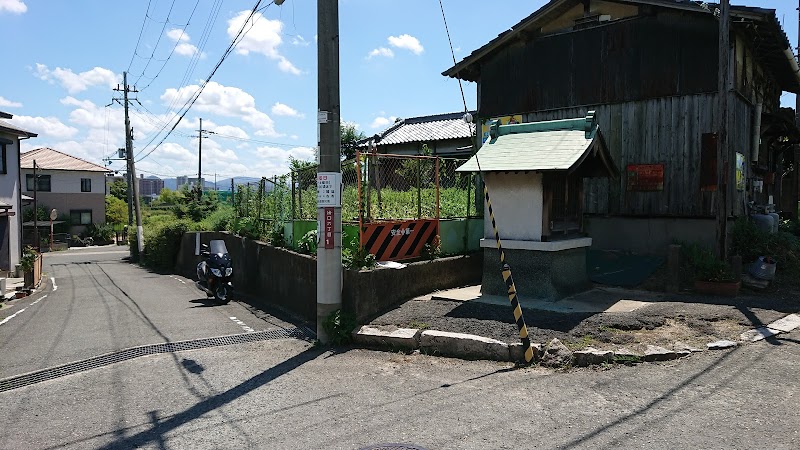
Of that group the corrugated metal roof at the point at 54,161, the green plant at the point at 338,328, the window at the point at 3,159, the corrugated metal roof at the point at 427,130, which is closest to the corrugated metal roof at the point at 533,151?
the green plant at the point at 338,328

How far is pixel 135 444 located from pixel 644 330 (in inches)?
231

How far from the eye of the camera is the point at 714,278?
8.62 m

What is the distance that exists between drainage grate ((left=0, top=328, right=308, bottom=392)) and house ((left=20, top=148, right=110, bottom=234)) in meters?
41.8

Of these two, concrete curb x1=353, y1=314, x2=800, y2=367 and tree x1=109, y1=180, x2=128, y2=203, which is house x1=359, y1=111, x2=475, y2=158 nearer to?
concrete curb x1=353, y1=314, x2=800, y2=367

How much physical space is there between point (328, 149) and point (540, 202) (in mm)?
3401

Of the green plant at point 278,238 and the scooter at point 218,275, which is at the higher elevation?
the green plant at point 278,238

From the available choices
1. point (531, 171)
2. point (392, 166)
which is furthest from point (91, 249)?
point (531, 171)

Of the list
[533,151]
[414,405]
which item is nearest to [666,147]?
[533,151]

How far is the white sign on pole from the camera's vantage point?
7492 mm

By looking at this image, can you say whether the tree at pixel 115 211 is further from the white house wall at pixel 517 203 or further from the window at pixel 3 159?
the white house wall at pixel 517 203

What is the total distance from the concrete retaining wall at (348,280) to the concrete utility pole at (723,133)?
437cm

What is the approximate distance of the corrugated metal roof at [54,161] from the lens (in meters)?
42.5

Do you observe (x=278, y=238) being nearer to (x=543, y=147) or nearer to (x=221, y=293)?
(x=221, y=293)

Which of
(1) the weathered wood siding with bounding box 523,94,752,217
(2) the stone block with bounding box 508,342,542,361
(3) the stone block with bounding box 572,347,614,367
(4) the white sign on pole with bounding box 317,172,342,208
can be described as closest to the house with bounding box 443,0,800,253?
(1) the weathered wood siding with bounding box 523,94,752,217
